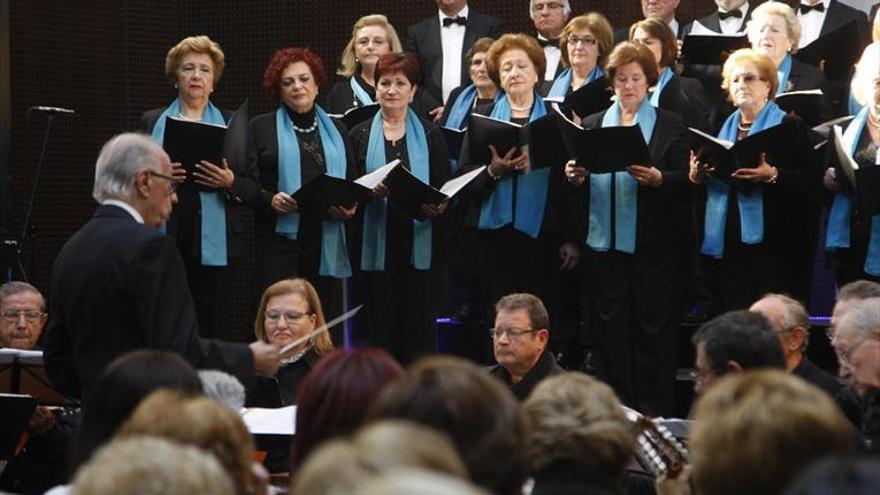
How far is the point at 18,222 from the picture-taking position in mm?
9922

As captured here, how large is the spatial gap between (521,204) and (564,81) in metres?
0.84

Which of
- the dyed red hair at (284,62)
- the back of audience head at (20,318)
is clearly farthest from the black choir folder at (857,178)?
the back of audience head at (20,318)

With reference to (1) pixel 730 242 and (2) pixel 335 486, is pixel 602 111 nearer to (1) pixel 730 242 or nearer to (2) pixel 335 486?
(1) pixel 730 242

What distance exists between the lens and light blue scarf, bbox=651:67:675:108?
7430 mm

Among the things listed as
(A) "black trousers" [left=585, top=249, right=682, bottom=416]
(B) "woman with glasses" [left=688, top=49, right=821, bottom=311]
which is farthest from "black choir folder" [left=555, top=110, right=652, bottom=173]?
(A) "black trousers" [left=585, top=249, right=682, bottom=416]

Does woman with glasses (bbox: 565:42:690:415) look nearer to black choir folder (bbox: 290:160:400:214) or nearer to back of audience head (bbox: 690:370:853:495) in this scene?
black choir folder (bbox: 290:160:400:214)

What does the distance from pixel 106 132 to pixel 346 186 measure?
12.5ft

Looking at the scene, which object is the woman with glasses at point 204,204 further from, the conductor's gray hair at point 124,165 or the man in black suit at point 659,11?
the conductor's gray hair at point 124,165

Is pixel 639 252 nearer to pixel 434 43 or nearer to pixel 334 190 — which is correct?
pixel 334 190

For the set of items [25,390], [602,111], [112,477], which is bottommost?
[25,390]

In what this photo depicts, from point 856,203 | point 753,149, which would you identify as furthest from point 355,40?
point 856,203

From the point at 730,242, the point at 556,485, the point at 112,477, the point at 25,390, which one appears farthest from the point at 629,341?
the point at 112,477

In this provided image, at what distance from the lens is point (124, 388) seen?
3111 mm

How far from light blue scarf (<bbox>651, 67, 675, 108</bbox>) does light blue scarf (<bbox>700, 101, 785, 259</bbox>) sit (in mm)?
401
